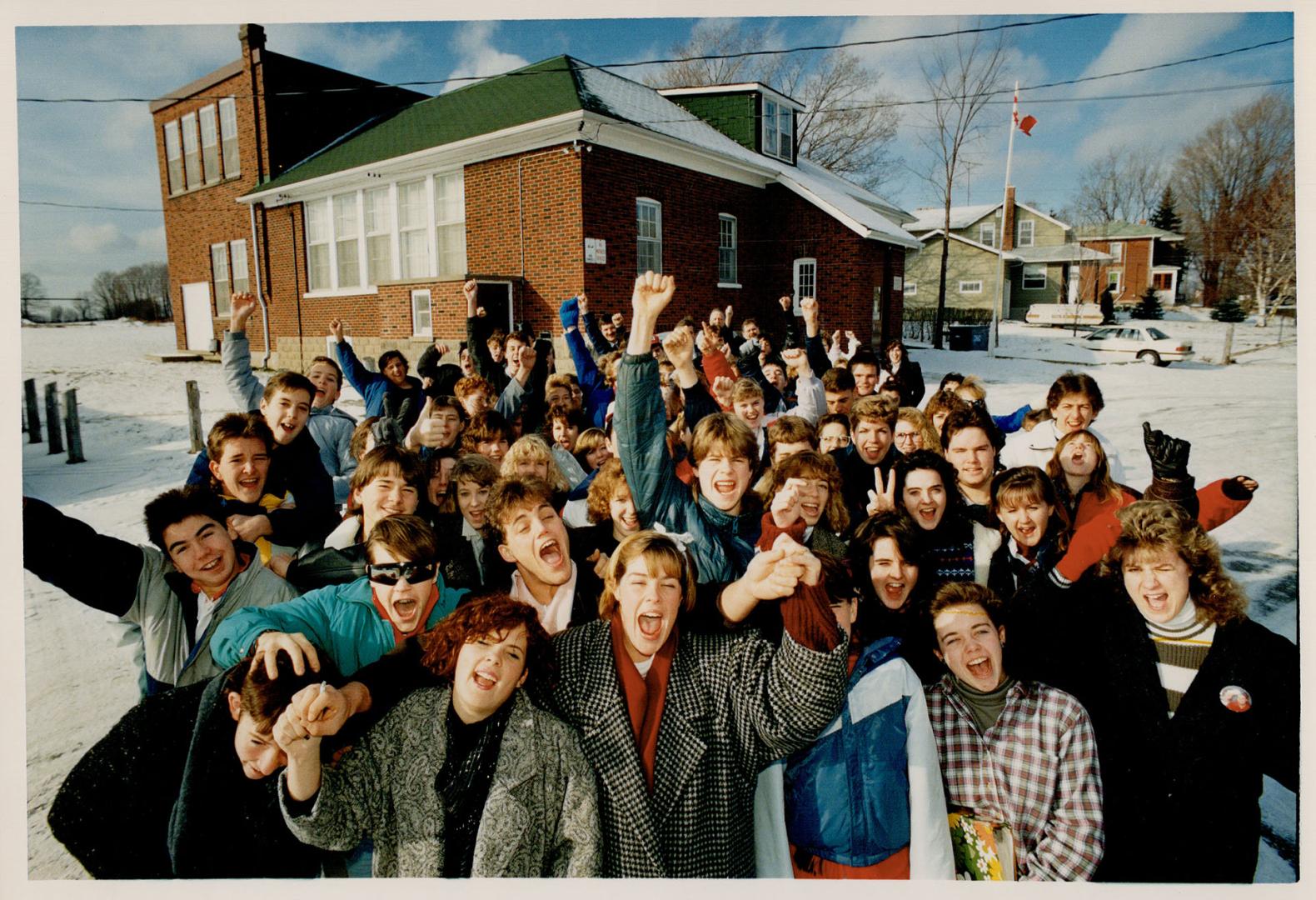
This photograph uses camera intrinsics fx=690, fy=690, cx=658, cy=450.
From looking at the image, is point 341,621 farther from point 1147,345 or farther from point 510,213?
point 510,213

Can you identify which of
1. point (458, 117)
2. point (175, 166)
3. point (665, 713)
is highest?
point (175, 166)

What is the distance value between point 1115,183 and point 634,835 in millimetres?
5658

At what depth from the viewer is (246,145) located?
1395 cm

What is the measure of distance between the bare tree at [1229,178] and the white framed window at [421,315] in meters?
10.2

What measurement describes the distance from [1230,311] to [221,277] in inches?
685

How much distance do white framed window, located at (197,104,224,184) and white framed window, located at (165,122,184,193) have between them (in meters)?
0.95

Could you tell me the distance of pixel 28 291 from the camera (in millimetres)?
3137

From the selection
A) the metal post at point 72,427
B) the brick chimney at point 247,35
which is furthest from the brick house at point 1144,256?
the metal post at point 72,427

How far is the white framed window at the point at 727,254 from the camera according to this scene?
512 inches

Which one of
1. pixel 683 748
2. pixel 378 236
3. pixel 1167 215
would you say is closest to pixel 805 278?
pixel 378 236

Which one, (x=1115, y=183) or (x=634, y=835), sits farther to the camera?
(x=1115, y=183)

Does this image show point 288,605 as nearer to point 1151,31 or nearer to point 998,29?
point 998,29

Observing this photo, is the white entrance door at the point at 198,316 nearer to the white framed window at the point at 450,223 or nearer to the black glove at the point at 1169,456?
the white framed window at the point at 450,223

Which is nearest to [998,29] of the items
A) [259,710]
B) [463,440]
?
[463,440]
